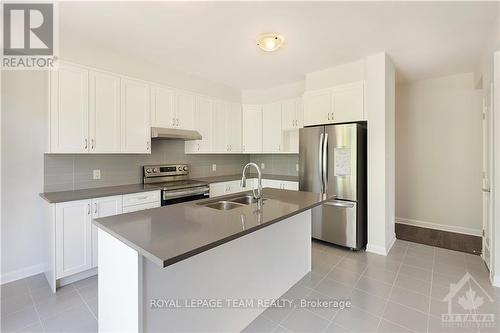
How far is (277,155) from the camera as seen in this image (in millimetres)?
5035

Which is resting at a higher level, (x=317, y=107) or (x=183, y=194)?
(x=317, y=107)

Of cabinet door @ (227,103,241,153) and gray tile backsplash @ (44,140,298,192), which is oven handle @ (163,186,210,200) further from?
cabinet door @ (227,103,241,153)

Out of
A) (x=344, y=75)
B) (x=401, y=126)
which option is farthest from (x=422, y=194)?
(x=344, y=75)

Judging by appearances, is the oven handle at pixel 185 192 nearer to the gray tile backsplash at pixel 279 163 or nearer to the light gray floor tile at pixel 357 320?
the gray tile backsplash at pixel 279 163

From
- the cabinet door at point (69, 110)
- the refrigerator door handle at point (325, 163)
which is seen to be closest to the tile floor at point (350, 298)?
the refrigerator door handle at point (325, 163)

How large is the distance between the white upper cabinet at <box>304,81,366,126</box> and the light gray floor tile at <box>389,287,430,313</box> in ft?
6.94

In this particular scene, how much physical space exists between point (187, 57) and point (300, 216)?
253 cm

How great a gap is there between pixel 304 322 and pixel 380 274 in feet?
4.14

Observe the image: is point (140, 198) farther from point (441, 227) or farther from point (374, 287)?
point (441, 227)

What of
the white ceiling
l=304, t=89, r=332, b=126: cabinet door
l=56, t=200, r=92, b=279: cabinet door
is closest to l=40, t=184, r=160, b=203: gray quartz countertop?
l=56, t=200, r=92, b=279: cabinet door

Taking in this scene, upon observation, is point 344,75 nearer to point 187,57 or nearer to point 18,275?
point 187,57

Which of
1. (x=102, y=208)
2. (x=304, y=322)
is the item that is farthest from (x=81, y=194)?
(x=304, y=322)

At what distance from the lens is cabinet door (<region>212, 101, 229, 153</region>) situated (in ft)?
14.1

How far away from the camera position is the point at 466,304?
2123 millimetres
